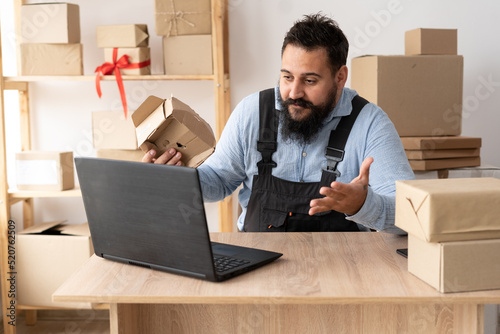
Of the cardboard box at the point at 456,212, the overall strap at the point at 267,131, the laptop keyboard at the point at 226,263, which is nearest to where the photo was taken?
the cardboard box at the point at 456,212

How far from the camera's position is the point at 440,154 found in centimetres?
A: 256

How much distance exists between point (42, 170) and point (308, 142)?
4.83ft

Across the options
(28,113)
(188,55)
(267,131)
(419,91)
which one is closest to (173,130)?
(267,131)

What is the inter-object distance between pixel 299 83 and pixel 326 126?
0.18m

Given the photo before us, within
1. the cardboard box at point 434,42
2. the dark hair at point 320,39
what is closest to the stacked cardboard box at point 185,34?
the dark hair at point 320,39

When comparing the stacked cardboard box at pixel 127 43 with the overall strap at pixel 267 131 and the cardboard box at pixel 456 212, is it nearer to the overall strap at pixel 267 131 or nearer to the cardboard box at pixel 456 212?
the overall strap at pixel 267 131

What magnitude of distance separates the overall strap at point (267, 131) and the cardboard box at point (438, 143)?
0.74 meters

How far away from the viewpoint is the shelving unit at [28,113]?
279cm

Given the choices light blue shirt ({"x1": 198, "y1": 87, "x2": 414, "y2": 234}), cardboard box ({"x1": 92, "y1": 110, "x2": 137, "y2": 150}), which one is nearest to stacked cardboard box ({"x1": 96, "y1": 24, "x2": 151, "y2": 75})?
cardboard box ({"x1": 92, "y1": 110, "x2": 137, "y2": 150})

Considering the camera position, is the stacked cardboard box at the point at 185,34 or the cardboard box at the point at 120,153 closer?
the stacked cardboard box at the point at 185,34

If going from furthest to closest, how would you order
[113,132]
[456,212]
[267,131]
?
[113,132]
[267,131]
[456,212]

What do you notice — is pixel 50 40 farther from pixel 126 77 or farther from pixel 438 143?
pixel 438 143

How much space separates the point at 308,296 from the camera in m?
1.21

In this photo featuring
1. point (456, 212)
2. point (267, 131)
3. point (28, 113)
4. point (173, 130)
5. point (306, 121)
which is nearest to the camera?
point (456, 212)
